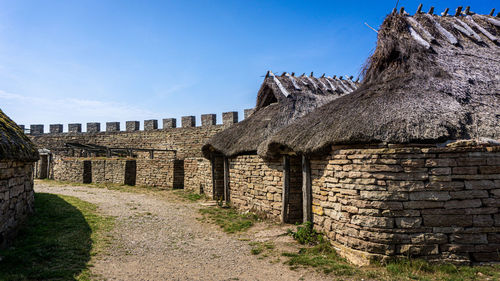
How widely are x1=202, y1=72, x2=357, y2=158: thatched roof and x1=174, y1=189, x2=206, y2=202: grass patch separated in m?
1.75

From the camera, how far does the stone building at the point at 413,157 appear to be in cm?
469

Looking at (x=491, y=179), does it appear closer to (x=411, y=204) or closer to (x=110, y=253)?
(x=411, y=204)

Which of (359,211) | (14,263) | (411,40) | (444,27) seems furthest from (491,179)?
(14,263)

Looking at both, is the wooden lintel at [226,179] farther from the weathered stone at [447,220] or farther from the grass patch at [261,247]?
the weathered stone at [447,220]

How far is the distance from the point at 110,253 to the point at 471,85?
7.38m

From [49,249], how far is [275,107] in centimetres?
764

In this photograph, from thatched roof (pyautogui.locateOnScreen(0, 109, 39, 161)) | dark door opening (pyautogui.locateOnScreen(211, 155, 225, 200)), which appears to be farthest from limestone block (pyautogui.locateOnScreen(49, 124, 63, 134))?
thatched roof (pyautogui.locateOnScreen(0, 109, 39, 161))

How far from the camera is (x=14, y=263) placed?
4582 millimetres

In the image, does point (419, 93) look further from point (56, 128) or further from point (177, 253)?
point (56, 128)

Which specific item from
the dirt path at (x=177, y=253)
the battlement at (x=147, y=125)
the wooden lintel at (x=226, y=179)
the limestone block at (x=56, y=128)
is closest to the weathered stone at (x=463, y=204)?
the dirt path at (x=177, y=253)

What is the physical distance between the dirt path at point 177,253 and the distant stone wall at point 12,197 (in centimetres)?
171

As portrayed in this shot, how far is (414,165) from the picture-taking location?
4.74 metres

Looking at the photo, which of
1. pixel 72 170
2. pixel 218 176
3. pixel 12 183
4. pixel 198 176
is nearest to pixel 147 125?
pixel 72 170

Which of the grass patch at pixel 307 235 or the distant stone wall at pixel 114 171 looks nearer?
the grass patch at pixel 307 235
